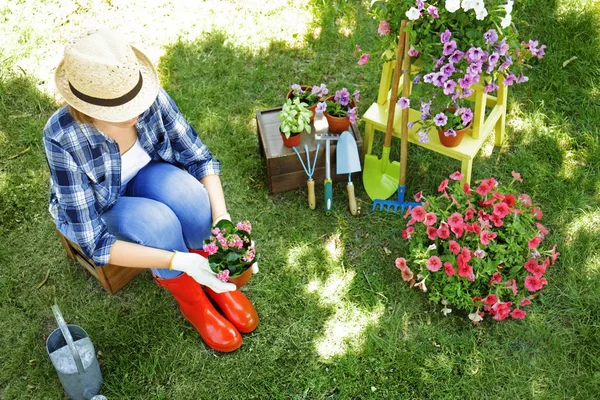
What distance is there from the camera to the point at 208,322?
2.73m

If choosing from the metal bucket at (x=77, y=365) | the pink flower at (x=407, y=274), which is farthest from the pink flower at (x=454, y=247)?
the metal bucket at (x=77, y=365)

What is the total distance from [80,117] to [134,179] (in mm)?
483

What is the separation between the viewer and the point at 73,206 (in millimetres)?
2291

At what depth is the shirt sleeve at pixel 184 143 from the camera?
2585 mm

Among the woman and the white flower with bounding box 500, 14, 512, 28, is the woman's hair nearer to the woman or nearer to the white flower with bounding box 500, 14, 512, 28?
the woman

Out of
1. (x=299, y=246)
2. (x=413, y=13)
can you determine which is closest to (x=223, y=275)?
(x=299, y=246)

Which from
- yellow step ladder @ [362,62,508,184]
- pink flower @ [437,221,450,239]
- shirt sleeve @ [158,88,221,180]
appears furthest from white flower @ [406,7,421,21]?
shirt sleeve @ [158,88,221,180]

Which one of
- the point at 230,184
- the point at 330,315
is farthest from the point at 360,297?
the point at 230,184

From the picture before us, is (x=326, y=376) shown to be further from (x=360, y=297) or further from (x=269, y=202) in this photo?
(x=269, y=202)

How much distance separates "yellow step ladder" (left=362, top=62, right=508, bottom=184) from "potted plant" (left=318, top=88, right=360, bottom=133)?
93 millimetres

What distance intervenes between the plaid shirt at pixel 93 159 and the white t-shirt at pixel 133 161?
27 millimetres

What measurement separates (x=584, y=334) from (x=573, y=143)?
125 centimetres

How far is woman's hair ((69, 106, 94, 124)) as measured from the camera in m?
2.23

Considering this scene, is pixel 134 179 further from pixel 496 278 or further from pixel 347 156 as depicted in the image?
pixel 496 278
